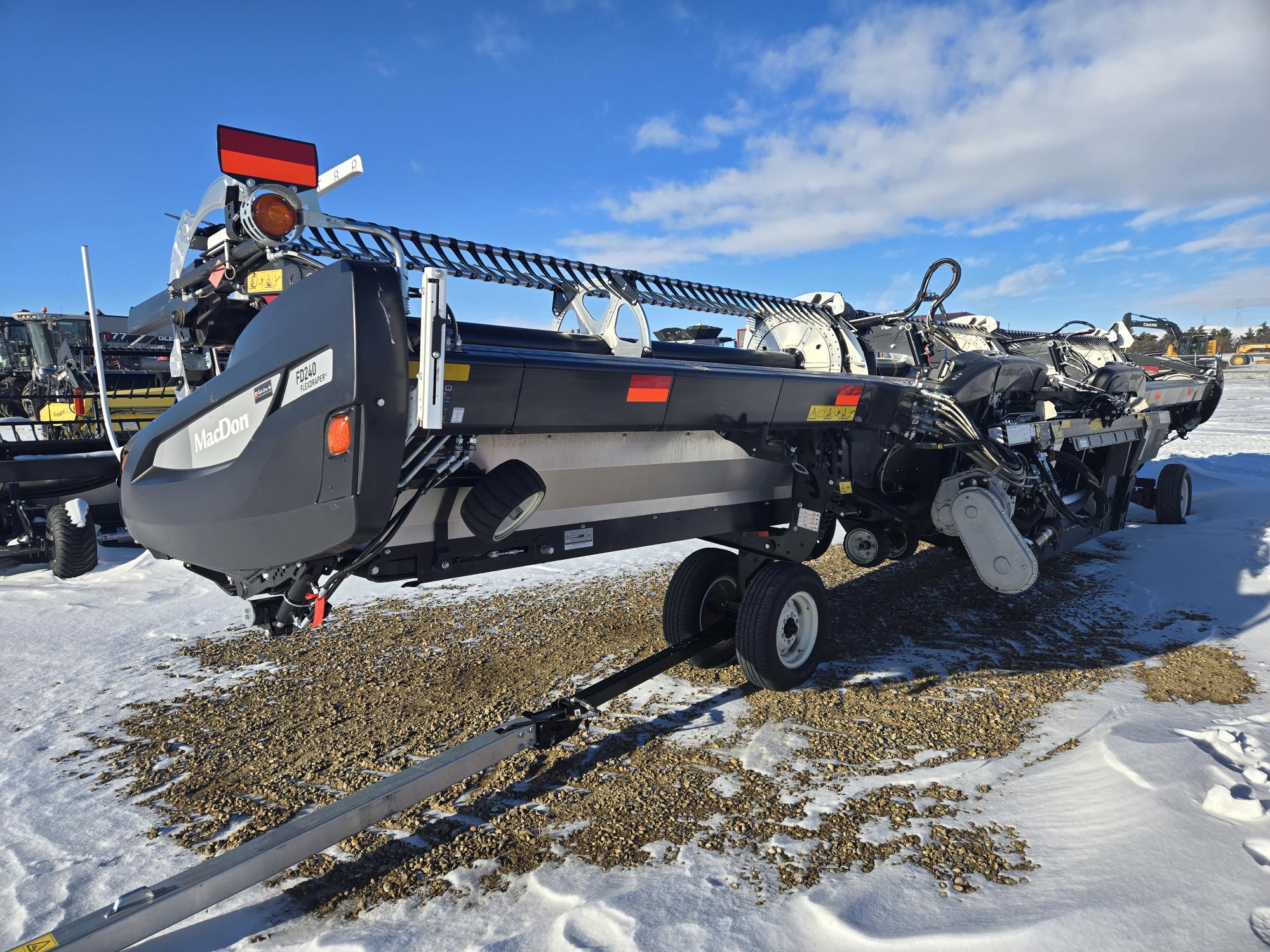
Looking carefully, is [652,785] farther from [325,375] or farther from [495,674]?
[325,375]

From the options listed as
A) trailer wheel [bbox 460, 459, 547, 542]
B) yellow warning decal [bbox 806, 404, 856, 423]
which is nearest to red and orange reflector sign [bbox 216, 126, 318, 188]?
trailer wheel [bbox 460, 459, 547, 542]

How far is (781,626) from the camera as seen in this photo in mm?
3932

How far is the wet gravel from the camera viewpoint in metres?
2.53

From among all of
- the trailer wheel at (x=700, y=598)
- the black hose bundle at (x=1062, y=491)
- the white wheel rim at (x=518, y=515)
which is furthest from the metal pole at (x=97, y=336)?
the black hose bundle at (x=1062, y=491)

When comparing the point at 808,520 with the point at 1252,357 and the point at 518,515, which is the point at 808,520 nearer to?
the point at 518,515

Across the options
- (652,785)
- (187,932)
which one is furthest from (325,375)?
(652,785)

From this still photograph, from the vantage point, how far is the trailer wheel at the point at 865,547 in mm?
5566

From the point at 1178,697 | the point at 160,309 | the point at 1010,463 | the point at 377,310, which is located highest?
the point at 160,309

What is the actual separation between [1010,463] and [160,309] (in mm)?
4585

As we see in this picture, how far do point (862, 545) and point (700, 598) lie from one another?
193cm

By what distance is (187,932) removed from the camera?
85.7 inches

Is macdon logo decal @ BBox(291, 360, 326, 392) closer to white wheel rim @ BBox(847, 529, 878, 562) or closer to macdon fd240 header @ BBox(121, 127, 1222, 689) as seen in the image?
macdon fd240 header @ BBox(121, 127, 1222, 689)

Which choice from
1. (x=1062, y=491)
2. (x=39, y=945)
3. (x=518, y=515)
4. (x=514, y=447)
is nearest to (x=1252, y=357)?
(x=1062, y=491)

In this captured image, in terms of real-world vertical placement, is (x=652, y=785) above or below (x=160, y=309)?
below
